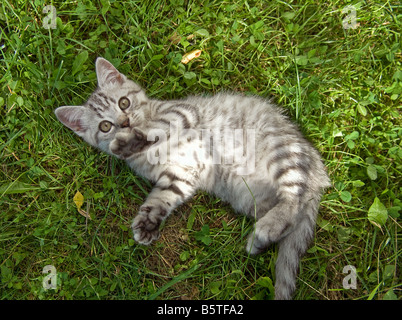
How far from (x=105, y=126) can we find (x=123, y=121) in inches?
7.4

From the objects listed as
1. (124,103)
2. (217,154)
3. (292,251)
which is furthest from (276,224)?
(124,103)

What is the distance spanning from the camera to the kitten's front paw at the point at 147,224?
2428 millimetres

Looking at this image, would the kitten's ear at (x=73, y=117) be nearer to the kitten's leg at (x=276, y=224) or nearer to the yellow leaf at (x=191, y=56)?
the yellow leaf at (x=191, y=56)

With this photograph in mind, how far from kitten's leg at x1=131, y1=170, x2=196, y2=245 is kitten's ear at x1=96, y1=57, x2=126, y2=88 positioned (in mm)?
881

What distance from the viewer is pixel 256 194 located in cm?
250

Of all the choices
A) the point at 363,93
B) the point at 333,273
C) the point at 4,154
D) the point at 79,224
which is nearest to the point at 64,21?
the point at 4,154

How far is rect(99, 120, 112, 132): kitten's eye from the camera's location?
99.7 inches

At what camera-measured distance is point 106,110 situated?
2537 millimetres

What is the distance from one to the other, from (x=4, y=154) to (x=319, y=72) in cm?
288

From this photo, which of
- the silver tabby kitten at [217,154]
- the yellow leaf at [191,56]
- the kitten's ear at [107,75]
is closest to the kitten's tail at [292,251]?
the silver tabby kitten at [217,154]

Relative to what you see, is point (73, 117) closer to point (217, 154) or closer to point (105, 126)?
point (105, 126)

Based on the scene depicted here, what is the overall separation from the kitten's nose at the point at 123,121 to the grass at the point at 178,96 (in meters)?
0.42

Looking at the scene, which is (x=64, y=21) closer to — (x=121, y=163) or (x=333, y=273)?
(x=121, y=163)

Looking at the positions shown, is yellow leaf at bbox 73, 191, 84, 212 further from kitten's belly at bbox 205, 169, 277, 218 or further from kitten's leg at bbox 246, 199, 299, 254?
kitten's leg at bbox 246, 199, 299, 254
